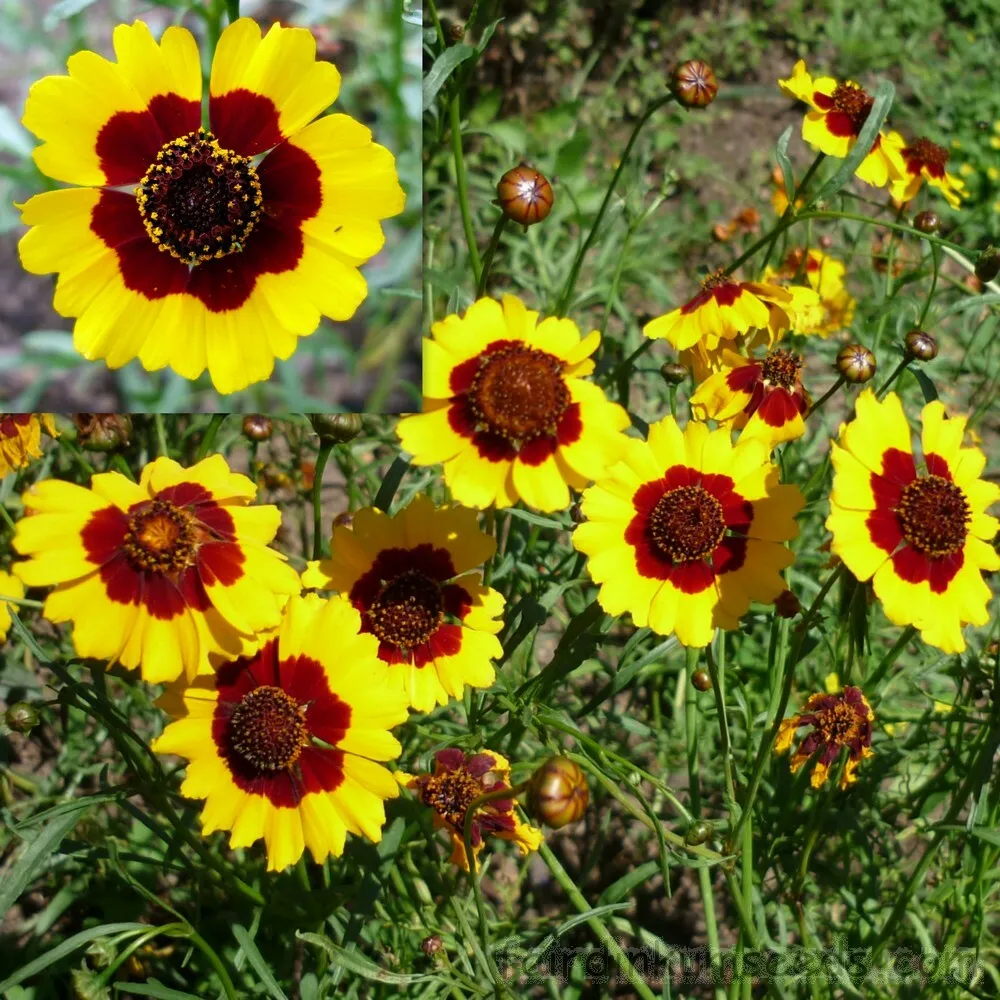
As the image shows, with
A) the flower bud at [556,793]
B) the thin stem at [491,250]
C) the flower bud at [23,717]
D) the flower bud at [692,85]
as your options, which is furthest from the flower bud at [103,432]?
the flower bud at [692,85]

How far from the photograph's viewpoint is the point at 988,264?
1344mm

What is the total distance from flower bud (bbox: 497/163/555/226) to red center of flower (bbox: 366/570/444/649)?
46 cm

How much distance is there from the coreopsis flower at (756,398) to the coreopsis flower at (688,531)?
0.47ft

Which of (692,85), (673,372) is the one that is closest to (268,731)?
(673,372)

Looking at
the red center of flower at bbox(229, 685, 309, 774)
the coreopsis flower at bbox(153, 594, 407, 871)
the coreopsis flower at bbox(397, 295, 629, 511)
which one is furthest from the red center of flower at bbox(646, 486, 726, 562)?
the red center of flower at bbox(229, 685, 309, 774)

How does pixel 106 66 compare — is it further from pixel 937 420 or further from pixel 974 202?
pixel 974 202

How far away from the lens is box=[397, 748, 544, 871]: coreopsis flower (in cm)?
128

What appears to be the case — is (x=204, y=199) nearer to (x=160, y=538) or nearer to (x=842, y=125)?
(x=160, y=538)

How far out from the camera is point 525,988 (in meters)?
1.71

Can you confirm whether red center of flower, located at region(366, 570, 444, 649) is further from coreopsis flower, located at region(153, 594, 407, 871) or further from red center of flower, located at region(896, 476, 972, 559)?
red center of flower, located at region(896, 476, 972, 559)

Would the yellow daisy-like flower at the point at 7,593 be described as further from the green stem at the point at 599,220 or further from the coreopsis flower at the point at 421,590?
the green stem at the point at 599,220

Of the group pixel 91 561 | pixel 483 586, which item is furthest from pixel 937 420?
pixel 91 561

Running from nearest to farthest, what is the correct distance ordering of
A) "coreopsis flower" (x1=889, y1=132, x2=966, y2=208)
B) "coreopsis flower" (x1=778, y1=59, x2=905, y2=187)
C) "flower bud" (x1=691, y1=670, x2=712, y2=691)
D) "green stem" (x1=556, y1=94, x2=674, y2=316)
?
"green stem" (x1=556, y1=94, x2=674, y2=316)
"flower bud" (x1=691, y1=670, x2=712, y2=691)
"coreopsis flower" (x1=778, y1=59, x2=905, y2=187)
"coreopsis flower" (x1=889, y1=132, x2=966, y2=208)

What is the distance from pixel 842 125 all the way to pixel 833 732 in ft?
3.03
